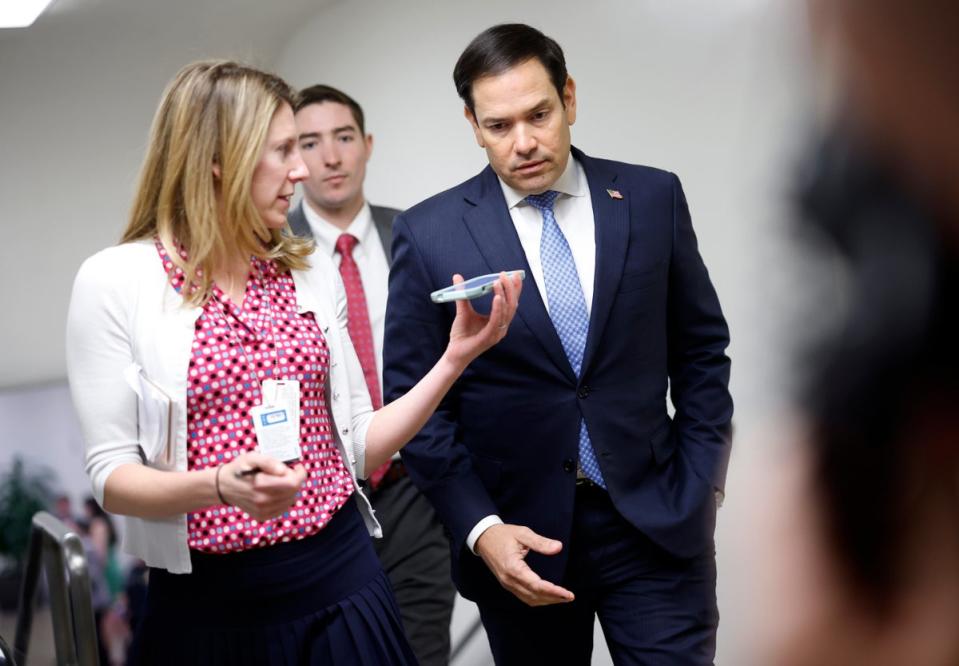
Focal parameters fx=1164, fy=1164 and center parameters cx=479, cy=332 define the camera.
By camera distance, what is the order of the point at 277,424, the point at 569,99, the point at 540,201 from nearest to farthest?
the point at 277,424 → the point at 540,201 → the point at 569,99


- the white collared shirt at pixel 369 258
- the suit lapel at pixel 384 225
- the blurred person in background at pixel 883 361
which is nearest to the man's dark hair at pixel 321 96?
the suit lapel at pixel 384 225

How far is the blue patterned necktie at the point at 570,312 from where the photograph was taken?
2379mm

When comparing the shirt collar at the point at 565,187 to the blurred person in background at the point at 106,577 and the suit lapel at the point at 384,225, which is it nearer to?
the suit lapel at the point at 384,225

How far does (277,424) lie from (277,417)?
0.04 ft

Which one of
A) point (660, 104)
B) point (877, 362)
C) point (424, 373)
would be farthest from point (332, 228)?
point (877, 362)

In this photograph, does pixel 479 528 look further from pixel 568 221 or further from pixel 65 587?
pixel 65 587

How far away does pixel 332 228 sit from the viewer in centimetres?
355

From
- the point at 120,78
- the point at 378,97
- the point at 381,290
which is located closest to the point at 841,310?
the point at 381,290

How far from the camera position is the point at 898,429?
476mm

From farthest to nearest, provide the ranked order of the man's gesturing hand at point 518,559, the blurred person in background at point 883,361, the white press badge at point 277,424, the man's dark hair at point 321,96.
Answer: the man's dark hair at point 321,96
the man's gesturing hand at point 518,559
the white press badge at point 277,424
the blurred person in background at point 883,361

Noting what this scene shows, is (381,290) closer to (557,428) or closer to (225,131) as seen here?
(557,428)

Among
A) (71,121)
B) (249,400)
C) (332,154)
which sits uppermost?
(71,121)

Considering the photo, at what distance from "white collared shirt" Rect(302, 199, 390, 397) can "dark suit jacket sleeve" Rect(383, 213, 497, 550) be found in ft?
3.33

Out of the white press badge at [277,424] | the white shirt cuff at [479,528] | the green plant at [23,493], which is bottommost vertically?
the green plant at [23,493]
